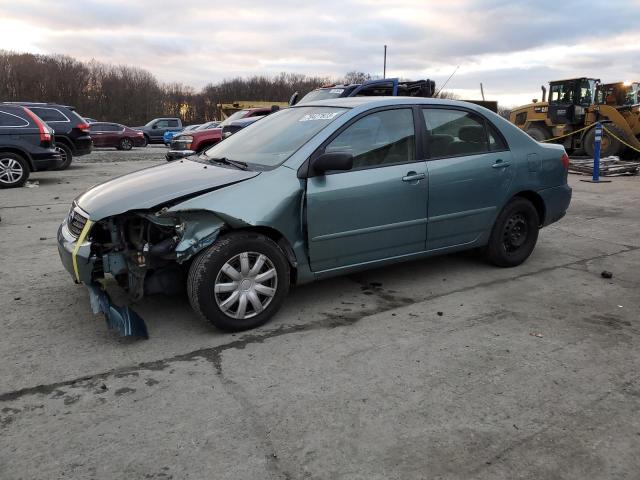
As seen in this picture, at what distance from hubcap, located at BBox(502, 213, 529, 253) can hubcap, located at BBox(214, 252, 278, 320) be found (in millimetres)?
2505

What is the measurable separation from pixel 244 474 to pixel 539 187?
13.2 feet

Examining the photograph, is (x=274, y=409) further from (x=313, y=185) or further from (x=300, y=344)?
(x=313, y=185)

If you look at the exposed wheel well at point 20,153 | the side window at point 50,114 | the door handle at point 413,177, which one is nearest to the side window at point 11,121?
the exposed wheel well at point 20,153

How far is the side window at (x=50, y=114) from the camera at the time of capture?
523 inches

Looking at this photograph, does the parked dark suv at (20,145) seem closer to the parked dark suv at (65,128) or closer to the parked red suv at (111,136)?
the parked dark suv at (65,128)

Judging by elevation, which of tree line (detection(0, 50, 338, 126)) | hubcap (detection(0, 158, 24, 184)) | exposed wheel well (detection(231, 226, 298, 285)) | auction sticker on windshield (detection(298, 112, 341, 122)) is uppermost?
tree line (detection(0, 50, 338, 126))

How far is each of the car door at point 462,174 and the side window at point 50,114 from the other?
39.3 feet

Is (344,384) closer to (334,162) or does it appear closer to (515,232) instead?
(334,162)

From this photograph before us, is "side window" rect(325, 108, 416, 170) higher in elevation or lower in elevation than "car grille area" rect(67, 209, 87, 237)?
higher

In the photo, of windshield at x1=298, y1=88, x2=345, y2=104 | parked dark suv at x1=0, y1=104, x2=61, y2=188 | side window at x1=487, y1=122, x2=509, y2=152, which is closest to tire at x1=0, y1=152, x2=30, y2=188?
parked dark suv at x1=0, y1=104, x2=61, y2=188

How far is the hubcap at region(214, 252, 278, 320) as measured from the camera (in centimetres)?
348

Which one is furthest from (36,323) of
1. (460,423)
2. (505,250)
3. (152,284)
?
(505,250)

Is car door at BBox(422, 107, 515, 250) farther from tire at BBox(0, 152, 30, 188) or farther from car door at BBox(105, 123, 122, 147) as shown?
car door at BBox(105, 123, 122, 147)

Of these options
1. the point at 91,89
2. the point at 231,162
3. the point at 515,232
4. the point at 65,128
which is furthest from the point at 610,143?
the point at 91,89
